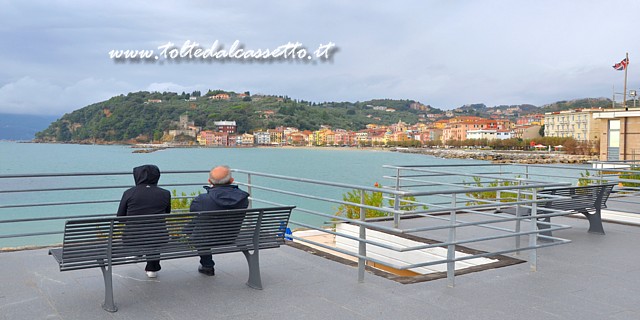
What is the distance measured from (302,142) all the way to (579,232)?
149156mm

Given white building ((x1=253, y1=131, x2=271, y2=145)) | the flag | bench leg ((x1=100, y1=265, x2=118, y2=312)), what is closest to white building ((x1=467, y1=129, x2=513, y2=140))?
white building ((x1=253, y1=131, x2=271, y2=145))

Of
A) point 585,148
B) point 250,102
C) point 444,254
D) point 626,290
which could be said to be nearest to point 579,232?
point 444,254

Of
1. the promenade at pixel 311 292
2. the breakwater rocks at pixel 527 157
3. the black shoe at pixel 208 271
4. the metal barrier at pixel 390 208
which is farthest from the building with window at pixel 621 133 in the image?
the breakwater rocks at pixel 527 157

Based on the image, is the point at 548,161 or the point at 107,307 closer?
the point at 107,307

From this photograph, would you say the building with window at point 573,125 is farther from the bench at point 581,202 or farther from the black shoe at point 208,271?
the black shoe at point 208,271

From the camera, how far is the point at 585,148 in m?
96.5

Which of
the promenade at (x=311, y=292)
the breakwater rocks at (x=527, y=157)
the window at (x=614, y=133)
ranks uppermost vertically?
the window at (x=614, y=133)

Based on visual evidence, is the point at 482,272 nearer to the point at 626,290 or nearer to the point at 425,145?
the point at 626,290

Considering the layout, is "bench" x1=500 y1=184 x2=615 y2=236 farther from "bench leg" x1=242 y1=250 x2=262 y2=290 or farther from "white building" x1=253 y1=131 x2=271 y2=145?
"white building" x1=253 y1=131 x2=271 y2=145

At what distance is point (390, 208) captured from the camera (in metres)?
6.72

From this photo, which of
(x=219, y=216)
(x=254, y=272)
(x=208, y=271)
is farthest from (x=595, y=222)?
(x=219, y=216)

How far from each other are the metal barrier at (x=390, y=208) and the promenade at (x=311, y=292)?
0.95 feet

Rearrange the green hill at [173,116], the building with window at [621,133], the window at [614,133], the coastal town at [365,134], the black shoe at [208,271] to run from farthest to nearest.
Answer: the coastal town at [365,134]
the green hill at [173,116]
the window at [614,133]
the building with window at [621,133]
the black shoe at [208,271]

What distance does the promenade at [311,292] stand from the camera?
15.1ft
